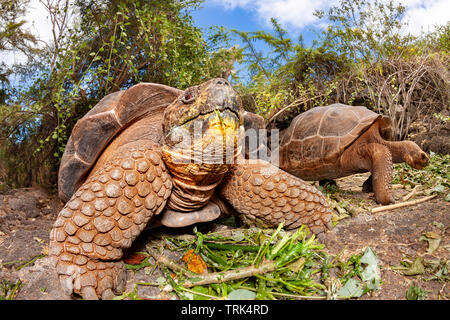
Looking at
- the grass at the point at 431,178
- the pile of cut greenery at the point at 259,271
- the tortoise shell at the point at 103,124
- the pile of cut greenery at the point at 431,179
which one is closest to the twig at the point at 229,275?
the pile of cut greenery at the point at 259,271

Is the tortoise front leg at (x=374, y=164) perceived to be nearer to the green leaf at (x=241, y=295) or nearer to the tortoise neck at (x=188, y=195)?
the tortoise neck at (x=188, y=195)

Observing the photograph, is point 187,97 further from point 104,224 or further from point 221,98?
point 104,224

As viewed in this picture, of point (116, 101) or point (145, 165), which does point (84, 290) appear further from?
point (116, 101)

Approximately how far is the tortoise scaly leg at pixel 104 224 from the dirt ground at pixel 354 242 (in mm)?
153

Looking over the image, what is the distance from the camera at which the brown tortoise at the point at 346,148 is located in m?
3.47

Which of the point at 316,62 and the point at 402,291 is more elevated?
the point at 316,62

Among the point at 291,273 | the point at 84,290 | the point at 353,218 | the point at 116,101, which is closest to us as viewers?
the point at 84,290

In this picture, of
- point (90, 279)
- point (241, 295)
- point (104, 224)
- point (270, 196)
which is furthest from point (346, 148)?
point (90, 279)

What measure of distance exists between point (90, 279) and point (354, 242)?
1749 mm

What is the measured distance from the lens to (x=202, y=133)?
1580 millimetres

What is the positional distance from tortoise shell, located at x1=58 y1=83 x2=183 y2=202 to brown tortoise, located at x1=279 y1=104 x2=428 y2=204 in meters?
2.47

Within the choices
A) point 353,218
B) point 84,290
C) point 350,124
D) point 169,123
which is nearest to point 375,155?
point 350,124

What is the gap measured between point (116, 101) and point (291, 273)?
71.1 inches

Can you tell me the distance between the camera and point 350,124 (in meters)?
4.02
